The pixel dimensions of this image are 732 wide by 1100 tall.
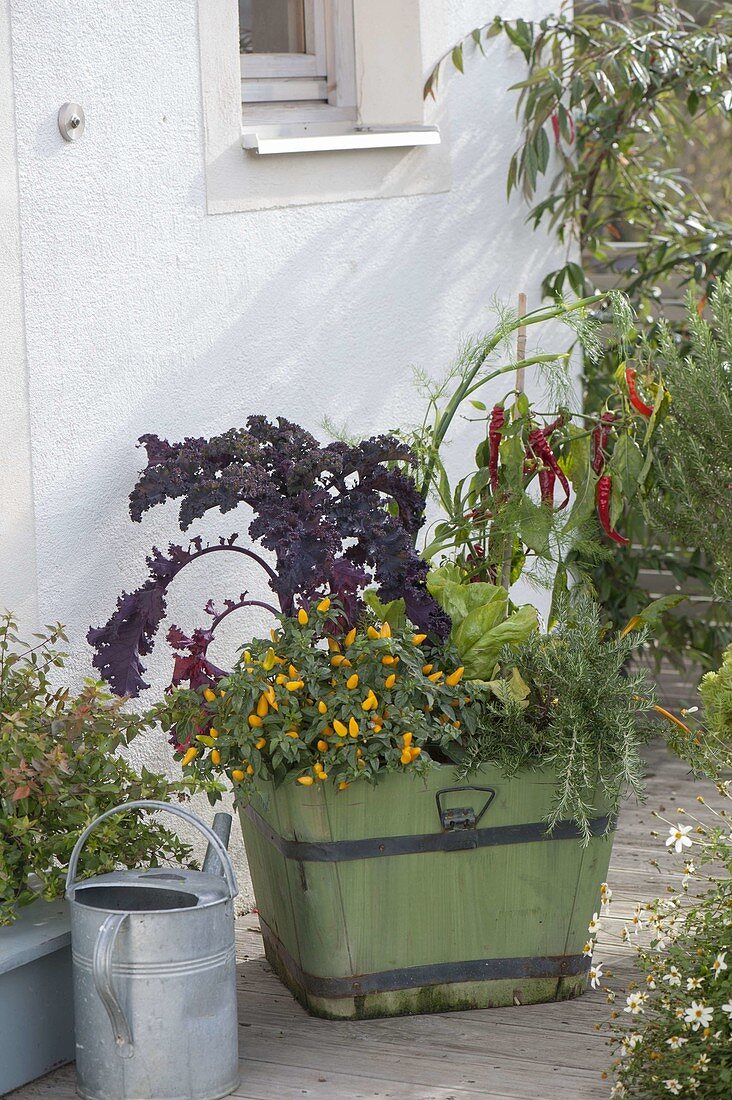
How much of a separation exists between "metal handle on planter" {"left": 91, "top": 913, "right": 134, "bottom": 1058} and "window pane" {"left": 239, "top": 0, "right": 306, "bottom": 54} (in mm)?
2478

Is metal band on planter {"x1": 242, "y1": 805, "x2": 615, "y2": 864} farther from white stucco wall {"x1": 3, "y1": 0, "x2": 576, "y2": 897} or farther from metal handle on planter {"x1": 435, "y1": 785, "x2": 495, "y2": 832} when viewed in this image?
white stucco wall {"x1": 3, "y1": 0, "x2": 576, "y2": 897}

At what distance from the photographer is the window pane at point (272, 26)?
13.2ft

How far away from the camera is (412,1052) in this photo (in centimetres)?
301

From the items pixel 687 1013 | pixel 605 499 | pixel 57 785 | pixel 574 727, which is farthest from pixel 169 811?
pixel 605 499

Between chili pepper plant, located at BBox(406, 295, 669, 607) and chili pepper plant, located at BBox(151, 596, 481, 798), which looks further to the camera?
chili pepper plant, located at BBox(406, 295, 669, 607)

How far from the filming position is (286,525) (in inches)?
120

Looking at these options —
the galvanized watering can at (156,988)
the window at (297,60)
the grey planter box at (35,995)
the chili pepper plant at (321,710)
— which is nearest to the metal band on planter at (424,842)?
the chili pepper plant at (321,710)

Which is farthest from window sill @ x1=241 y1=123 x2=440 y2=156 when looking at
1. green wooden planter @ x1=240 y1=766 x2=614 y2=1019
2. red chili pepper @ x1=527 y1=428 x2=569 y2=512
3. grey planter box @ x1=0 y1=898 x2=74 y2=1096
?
grey planter box @ x1=0 y1=898 x2=74 y2=1096

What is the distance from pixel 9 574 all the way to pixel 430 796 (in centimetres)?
103

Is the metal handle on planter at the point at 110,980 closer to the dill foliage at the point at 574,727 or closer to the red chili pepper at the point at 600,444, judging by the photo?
the dill foliage at the point at 574,727

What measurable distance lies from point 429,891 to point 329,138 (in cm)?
205

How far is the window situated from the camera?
13.3 feet

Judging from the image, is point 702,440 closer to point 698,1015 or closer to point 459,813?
point 459,813

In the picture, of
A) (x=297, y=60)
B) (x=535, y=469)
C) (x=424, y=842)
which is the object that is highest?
(x=297, y=60)
